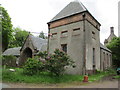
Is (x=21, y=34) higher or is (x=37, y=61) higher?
(x=21, y=34)

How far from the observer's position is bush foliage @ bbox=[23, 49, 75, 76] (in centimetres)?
1028

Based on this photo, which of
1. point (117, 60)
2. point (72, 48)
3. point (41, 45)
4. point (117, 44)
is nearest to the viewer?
point (72, 48)

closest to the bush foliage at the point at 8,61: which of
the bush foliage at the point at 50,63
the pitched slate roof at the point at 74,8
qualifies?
the bush foliage at the point at 50,63

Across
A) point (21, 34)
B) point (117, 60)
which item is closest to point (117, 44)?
point (117, 60)

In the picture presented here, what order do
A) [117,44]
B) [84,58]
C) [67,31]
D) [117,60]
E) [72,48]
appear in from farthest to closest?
1. [117,60]
2. [117,44]
3. [67,31]
4. [72,48]
5. [84,58]

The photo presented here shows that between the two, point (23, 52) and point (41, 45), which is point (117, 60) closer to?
point (41, 45)

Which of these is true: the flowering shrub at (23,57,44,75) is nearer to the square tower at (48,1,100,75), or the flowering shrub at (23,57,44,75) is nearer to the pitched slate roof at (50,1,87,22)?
the square tower at (48,1,100,75)

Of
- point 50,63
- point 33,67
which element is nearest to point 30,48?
point 33,67

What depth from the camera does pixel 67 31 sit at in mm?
15516

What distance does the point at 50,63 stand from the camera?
10.4 meters

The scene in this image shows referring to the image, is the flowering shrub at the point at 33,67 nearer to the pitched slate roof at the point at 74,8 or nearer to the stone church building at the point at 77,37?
the stone church building at the point at 77,37

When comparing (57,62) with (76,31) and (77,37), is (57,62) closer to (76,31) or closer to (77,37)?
(77,37)

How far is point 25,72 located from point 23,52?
1443 cm

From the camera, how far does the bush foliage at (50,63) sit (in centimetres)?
1028
